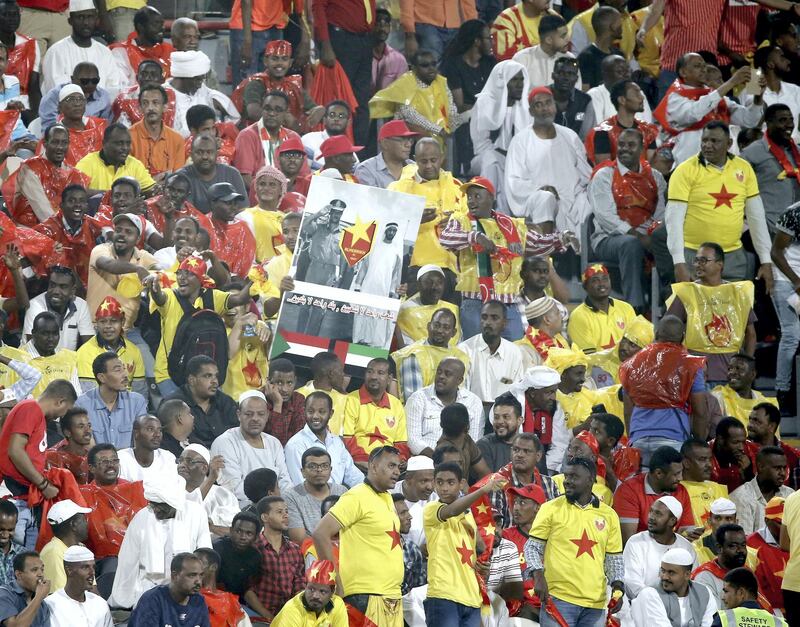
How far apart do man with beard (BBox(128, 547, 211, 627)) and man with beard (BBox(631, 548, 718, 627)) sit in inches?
104

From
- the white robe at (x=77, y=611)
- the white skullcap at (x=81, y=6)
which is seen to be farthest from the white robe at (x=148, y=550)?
the white skullcap at (x=81, y=6)

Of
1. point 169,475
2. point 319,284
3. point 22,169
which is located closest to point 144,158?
point 22,169

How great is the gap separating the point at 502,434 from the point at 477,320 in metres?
1.80

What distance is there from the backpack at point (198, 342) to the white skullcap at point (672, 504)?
3150mm

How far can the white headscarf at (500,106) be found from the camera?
52.6ft

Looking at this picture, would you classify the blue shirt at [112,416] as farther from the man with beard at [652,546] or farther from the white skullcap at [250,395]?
the man with beard at [652,546]

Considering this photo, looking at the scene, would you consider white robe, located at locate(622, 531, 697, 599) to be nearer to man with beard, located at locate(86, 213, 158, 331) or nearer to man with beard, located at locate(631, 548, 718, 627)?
man with beard, located at locate(631, 548, 718, 627)

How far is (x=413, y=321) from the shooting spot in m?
13.7

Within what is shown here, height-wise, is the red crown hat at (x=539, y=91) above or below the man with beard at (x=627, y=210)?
above

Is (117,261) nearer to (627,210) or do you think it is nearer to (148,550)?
(148,550)

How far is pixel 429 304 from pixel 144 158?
9.06 ft

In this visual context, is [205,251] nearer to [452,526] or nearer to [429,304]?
[429,304]

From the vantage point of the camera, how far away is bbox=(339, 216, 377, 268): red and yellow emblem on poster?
44.1 feet

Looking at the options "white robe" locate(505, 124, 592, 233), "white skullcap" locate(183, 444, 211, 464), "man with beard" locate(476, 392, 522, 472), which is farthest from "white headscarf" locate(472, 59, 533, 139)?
"white skullcap" locate(183, 444, 211, 464)
